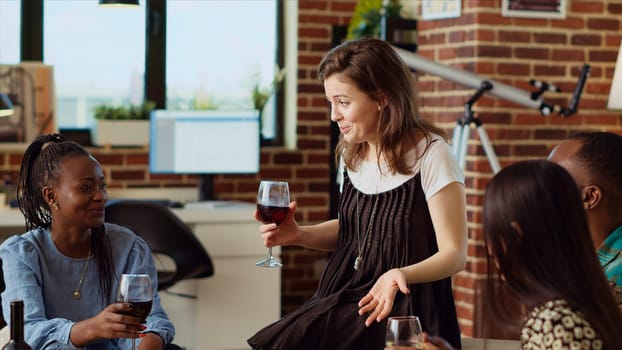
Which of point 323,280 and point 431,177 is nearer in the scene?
point 431,177

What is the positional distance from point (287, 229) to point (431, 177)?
0.41 m

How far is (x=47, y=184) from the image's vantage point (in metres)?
2.75

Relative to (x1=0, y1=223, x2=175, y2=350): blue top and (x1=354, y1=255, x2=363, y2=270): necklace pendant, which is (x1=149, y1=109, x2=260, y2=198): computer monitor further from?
(x1=354, y1=255, x2=363, y2=270): necklace pendant

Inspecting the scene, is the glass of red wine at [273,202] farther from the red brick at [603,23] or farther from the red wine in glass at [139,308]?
the red brick at [603,23]

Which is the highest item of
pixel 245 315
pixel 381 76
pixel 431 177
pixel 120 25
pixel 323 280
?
pixel 120 25

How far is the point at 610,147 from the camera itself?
7.81 ft

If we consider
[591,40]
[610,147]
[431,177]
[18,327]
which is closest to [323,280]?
[431,177]

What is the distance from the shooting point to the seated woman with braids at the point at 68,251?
8.59 feet

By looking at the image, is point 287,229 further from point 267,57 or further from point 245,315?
point 267,57

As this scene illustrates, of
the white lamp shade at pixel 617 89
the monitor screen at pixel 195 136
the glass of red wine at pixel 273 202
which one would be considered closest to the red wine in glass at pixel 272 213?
the glass of red wine at pixel 273 202

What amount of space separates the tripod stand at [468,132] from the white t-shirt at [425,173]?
5.84 ft

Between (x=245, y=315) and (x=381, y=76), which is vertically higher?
(x=381, y=76)

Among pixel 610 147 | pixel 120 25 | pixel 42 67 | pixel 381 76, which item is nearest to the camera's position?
pixel 610 147

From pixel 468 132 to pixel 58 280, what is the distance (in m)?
2.28
